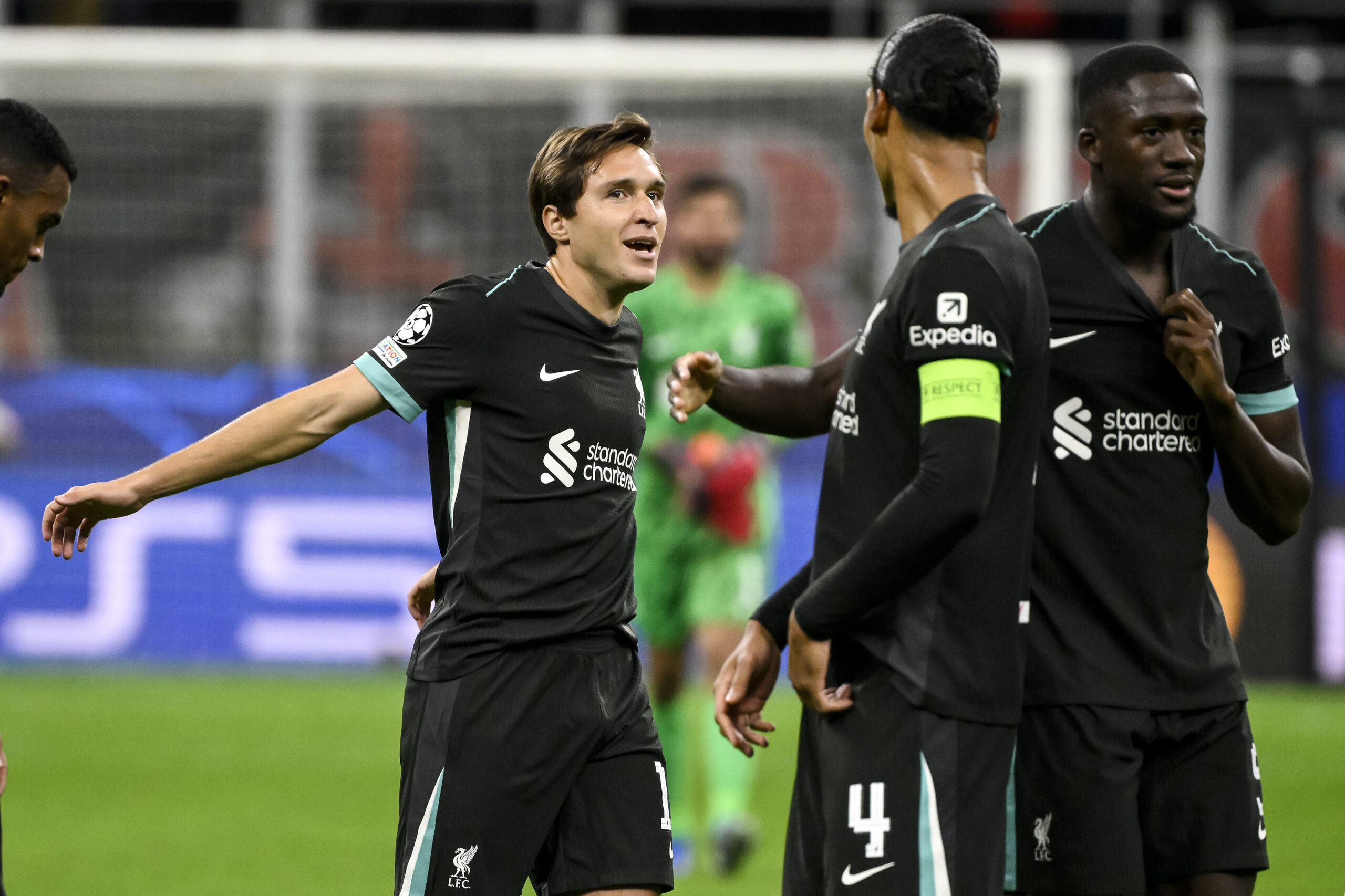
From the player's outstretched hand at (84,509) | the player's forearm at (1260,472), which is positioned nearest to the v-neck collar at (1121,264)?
the player's forearm at (1260,472)

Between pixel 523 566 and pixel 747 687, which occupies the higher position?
pixel 523 566

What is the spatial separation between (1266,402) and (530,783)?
168cm

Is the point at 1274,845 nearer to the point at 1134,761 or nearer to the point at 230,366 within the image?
the point at 1134,761

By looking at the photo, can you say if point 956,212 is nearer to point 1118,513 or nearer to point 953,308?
point 953,308

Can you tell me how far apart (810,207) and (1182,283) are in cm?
781

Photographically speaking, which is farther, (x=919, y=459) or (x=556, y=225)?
(x=556, y=225)

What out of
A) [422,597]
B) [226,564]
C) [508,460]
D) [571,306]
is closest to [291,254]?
[226,564]

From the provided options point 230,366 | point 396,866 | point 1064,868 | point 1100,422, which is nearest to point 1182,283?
point 1100,422

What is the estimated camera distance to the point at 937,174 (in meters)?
2.84

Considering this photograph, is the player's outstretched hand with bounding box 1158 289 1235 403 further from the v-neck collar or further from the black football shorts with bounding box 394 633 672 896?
the black football shorts with bounding box 394 633 672 896

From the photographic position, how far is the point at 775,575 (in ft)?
33.6

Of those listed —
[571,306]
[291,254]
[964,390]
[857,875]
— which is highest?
[291,254]

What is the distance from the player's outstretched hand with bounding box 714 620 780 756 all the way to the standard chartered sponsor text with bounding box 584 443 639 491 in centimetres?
52

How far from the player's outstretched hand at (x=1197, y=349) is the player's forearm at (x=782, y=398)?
2.30 ft
